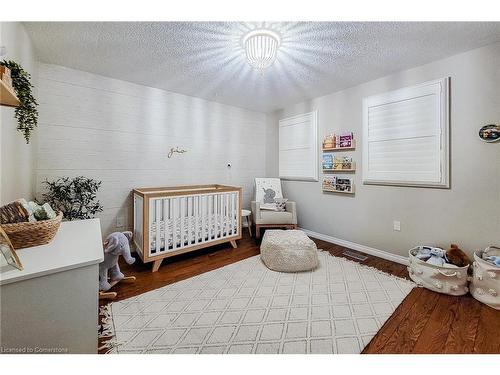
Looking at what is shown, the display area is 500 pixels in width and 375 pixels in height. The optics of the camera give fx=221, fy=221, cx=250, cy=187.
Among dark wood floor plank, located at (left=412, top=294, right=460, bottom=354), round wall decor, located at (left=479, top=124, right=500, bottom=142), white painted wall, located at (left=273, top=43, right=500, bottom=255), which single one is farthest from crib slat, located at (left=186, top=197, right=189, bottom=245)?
round wall decor, located at (left=479, top=124, right=500, bottom=142)

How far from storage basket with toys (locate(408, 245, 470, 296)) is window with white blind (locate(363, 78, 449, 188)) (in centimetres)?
67

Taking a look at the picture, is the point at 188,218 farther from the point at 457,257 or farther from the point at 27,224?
the point at 457,257

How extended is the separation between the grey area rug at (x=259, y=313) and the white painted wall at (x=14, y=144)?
112cm

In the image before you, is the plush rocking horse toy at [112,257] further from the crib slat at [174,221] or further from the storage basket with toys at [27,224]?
the storage basket with toys at [27,224]

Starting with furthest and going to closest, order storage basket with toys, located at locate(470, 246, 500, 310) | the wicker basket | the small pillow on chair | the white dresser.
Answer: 1. the small pillow on chair
2. storage basket with toys, located at locate(470, 246, 500, 310)
3. the wicker basket
4. the white dresser

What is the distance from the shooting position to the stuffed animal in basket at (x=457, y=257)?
6.45 feet

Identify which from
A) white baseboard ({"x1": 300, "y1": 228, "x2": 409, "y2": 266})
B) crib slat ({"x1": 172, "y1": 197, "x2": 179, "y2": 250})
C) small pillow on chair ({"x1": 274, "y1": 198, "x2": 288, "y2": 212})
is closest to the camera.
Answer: crib slat ({"x1": 172, "y1": 197, "x2": 179, "y2": 250})

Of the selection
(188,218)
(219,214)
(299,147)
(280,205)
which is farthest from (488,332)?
→ (299,147)

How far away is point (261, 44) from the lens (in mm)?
1733

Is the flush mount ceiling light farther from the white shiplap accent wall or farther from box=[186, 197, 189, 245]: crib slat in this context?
the white shiplap accent wall

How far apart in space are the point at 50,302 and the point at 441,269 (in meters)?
2.65

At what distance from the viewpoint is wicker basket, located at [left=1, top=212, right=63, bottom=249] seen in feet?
3.33

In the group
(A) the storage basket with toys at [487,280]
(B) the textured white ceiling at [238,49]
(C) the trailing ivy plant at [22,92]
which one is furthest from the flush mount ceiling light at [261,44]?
(A) the storage basket with toys at [487,280]
